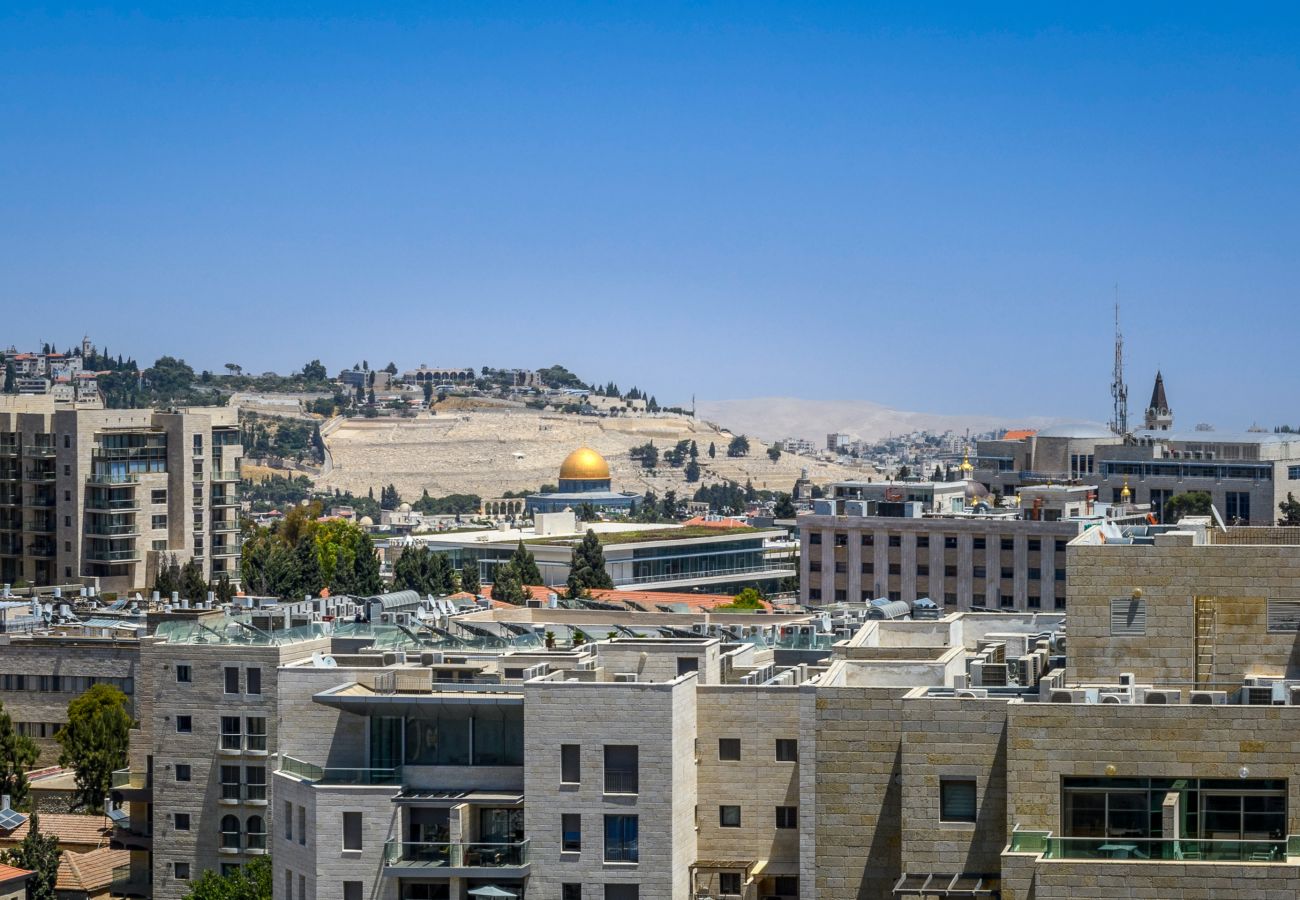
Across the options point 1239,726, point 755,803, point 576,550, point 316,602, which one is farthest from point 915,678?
point 576,550

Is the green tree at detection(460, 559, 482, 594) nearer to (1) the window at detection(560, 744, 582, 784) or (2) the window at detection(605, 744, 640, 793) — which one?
(1) the window at detection(560, 744, 582, 784)

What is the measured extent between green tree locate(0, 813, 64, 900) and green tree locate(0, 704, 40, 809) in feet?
25.3

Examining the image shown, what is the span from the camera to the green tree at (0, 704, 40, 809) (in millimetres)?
74562

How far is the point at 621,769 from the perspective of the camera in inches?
1513

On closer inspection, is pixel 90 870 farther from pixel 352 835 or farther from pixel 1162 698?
pixel 1162 698

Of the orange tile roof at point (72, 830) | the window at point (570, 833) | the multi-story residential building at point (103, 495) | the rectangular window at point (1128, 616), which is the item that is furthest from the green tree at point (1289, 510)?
the rectangular window at point (1128, 616)

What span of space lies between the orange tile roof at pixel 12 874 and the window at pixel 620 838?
31.3m

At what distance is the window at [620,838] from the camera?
38531 millimetres

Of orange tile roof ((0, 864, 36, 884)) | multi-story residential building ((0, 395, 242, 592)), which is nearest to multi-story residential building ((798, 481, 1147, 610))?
multi-story residential building ((0, 395, 242, 592))

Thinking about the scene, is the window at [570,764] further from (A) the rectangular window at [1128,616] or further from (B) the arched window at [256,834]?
(B) the arched window at [256,834]

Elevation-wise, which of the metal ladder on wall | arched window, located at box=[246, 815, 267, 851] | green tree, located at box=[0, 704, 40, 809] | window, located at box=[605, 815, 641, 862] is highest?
the metal ladder on wall

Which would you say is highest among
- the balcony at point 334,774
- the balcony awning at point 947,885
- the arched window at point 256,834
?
the balcony awning at point 947,885

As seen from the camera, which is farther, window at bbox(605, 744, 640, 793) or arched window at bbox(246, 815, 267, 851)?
arched window at bbox(246, 815, 267, 851)

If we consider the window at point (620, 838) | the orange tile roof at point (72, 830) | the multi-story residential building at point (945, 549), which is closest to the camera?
the window at point (620, 838)
